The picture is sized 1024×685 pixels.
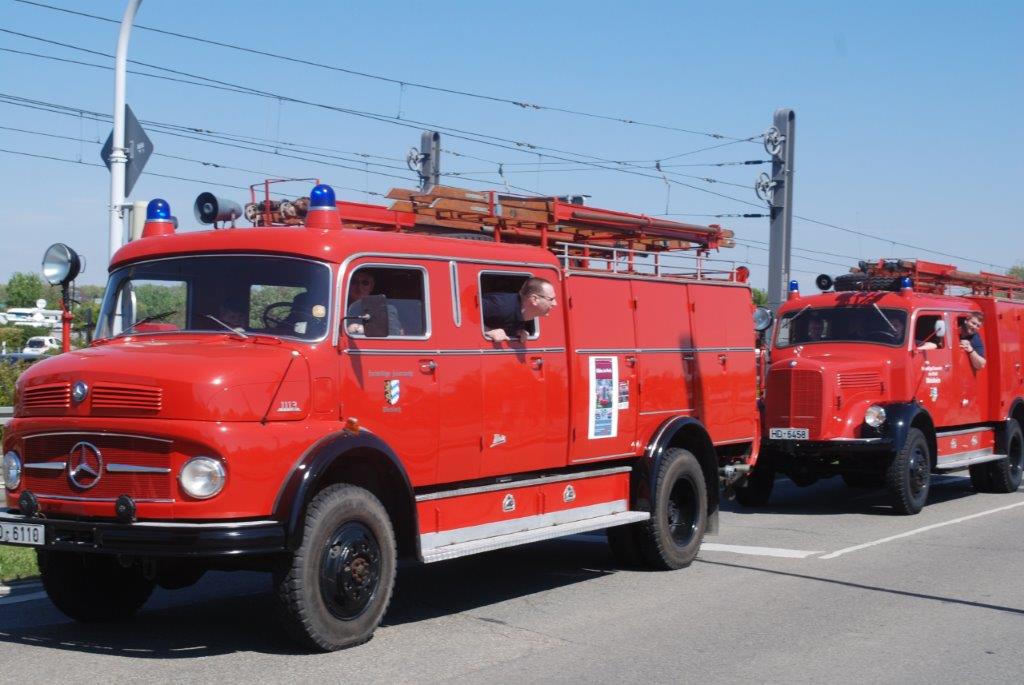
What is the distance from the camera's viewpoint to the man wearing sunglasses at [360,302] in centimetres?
760

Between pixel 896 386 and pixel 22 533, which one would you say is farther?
pixel 896 386

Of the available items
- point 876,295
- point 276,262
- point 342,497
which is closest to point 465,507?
point 342,497

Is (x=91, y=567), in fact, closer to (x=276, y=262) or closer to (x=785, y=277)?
(x=276, y=262)

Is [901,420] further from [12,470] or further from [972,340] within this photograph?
[12,470]

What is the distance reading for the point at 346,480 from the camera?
7.38 m

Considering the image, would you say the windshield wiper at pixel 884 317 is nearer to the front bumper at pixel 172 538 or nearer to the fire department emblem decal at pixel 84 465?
the front bumper at pixel 172 538

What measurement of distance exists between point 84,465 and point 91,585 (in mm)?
1314

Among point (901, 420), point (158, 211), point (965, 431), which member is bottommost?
point (965, 431)

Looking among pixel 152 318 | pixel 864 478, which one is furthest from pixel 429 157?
pixel 152 318

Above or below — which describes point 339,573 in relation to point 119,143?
below

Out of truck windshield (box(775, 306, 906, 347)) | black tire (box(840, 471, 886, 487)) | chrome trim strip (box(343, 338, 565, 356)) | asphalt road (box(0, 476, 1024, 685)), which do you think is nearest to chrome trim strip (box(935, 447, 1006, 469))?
black tire (box(840, 471, 886, 487))

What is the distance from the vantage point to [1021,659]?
734 cm

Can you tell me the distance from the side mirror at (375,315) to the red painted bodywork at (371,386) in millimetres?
69

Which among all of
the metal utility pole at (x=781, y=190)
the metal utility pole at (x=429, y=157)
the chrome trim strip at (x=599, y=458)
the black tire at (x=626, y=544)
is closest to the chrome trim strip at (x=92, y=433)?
the chrome trim strip at (x=599, y=458)
